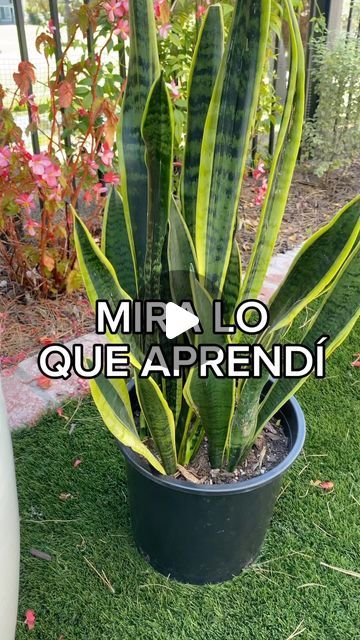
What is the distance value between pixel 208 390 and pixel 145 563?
0.50 meters

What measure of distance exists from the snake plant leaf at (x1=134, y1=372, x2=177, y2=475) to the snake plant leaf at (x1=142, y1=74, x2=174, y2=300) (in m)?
0.17

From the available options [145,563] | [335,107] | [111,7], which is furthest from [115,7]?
[335,107]

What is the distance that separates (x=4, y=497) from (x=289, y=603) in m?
0.64

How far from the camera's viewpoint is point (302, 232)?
2551 mm

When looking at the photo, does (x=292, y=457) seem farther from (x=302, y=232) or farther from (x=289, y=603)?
(x=302, y=232)

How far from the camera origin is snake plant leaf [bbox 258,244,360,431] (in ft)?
3.05

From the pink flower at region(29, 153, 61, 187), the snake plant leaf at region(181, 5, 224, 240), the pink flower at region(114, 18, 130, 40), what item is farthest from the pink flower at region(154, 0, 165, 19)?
the snake plant leaf at region(181, 5, 224, 240)

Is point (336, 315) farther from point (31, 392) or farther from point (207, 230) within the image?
point (31, 392)

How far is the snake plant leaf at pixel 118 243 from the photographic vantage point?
3.32 feet

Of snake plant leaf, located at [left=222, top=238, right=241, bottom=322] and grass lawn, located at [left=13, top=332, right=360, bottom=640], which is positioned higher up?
snake plant leaf, located at [left=222, top=238, right=241, bottom=322]

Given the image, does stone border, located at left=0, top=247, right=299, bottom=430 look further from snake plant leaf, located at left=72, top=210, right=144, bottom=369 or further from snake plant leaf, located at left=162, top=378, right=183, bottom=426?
snake plant leaf, located at left=72, top=210, right=144, bottom=369

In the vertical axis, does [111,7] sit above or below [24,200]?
above

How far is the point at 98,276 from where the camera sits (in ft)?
2.94

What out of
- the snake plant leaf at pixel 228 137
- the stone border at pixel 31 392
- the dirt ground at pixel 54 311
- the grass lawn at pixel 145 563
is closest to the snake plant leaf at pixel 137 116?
the snake plant leaf at pixel 228 137
